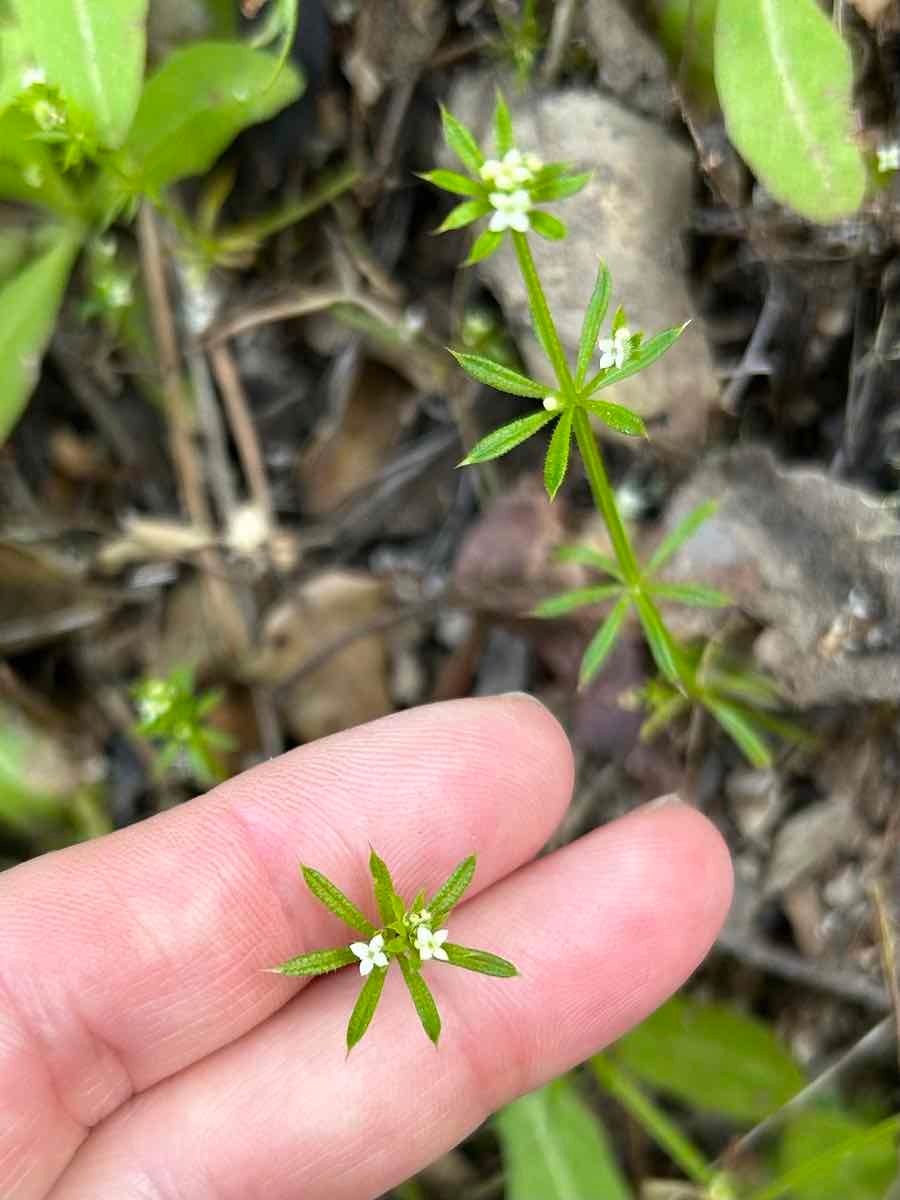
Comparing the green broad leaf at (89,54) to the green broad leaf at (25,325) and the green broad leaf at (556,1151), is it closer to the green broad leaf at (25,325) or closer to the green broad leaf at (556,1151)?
the green broad leaf at (25,325)

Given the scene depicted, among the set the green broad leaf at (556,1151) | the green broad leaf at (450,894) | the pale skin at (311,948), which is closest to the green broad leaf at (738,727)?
the pale skin at (311,948)

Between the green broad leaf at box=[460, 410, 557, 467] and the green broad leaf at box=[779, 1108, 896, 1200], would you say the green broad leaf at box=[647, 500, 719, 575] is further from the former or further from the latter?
the green broad leaf at box=[779, 1108, 896, 1200]

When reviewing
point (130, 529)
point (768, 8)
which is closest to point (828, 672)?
point (768, 8)

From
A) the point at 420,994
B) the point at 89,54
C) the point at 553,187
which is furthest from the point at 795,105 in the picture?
the point at 420,994

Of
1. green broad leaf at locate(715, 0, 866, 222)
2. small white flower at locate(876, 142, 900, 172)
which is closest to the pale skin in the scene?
green broad leaf at locate(715, 0, 866, 222)

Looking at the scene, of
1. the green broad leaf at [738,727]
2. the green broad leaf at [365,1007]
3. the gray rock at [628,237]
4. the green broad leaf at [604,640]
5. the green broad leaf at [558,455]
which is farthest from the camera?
the gray rock at [628,237]
